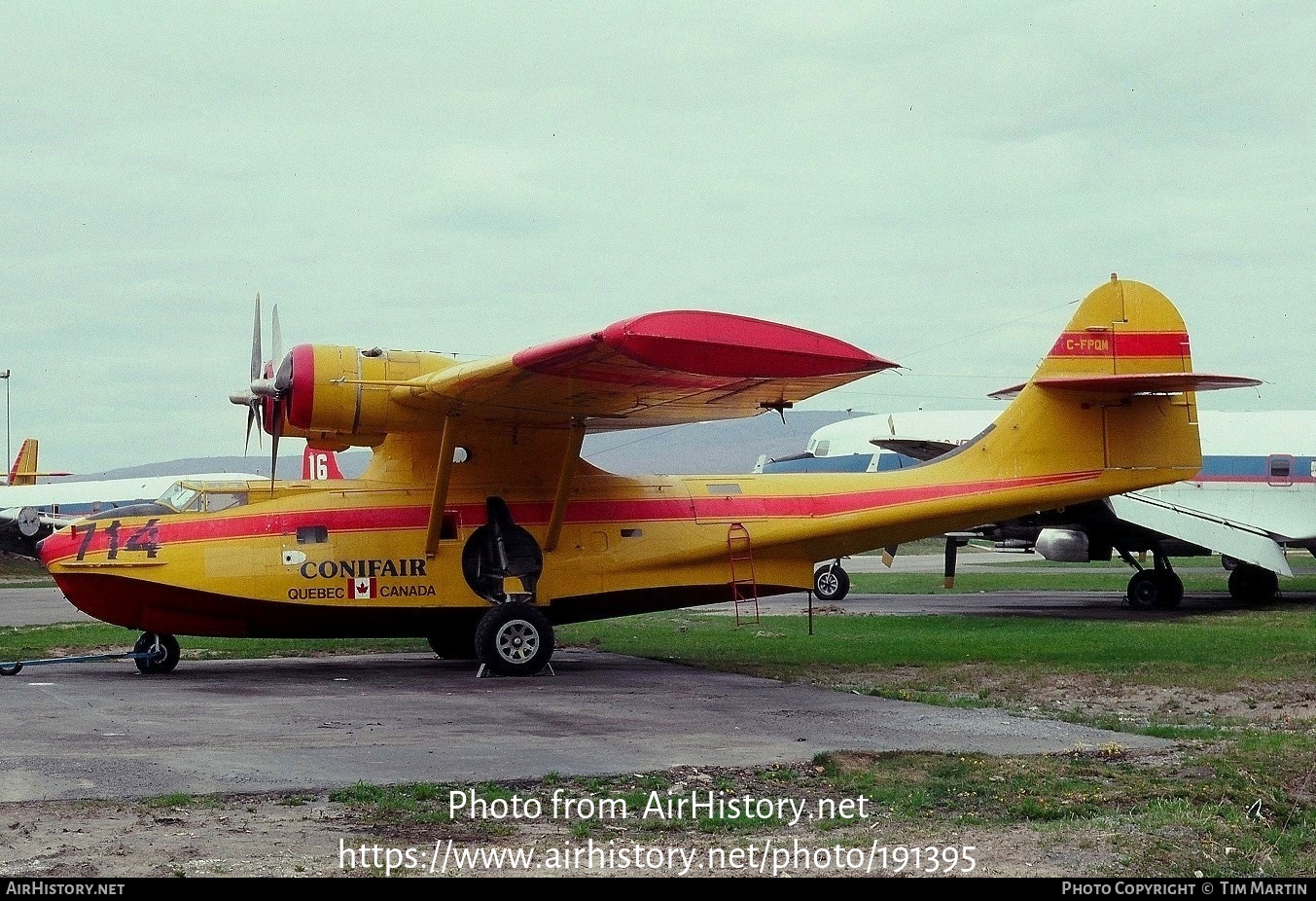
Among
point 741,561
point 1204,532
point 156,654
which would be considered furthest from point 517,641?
point 1204,532

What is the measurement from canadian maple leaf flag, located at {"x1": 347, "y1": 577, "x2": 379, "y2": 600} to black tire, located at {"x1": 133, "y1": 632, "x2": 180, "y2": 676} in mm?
2289

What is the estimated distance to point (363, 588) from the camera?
15883 millimetres

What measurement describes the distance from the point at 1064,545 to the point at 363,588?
16842mm

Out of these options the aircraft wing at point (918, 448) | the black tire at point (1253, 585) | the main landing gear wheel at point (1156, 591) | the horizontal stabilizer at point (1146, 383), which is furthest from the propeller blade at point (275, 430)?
the black tire at point (1253, 585)

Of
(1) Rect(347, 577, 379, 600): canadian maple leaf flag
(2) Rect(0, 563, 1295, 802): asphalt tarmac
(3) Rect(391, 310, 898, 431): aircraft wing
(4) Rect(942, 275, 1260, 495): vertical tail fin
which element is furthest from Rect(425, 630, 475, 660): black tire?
A: (4) Rect(942, 275, 1260, 495): vertical tail fin

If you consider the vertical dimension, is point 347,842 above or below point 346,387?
below

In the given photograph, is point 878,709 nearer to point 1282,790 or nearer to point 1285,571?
point 1282,790

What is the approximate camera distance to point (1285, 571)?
2508cm

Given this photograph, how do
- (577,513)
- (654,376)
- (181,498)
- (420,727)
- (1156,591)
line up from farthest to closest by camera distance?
(1156,591)
(577,513)
(181,498)
(654,376)
(420,727)

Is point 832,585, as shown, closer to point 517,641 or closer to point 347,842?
point 517,641

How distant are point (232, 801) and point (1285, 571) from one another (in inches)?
867

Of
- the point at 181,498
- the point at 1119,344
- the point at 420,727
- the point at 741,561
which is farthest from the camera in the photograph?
the point at 1119,344

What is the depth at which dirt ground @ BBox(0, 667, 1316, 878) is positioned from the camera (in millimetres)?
6613
